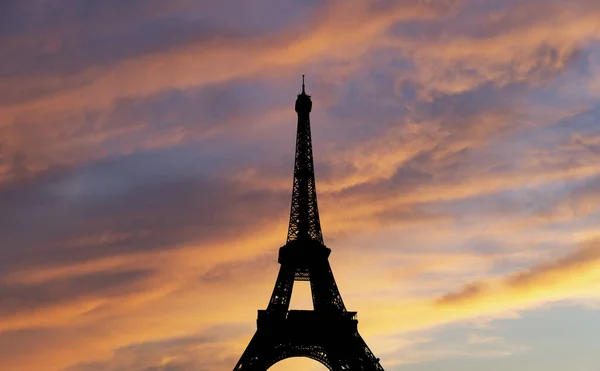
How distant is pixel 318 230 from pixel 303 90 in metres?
21.6

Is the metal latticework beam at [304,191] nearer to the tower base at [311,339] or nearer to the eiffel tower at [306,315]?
the eiffel tower at [306,315]

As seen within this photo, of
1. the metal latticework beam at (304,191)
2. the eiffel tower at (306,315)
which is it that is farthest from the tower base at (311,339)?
the metal latticework beam at (304,191)

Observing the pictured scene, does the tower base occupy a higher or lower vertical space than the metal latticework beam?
lower

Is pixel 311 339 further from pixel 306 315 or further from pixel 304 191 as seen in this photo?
pixel 304 191

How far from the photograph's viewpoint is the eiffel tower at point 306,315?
111875mm

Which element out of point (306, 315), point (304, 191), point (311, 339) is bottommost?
point (311, 339)

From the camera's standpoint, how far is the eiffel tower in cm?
11188

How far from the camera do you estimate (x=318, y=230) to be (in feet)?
385

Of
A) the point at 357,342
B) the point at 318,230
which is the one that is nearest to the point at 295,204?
the point at 318,230

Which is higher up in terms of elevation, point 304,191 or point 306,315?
point 304,191

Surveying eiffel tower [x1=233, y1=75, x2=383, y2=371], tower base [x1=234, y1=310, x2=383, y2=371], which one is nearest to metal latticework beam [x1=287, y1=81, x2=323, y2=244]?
eiffel tower [x1=233, y1=75, x2=383, y2=371]

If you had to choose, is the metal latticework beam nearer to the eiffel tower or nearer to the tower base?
the eiffel tower

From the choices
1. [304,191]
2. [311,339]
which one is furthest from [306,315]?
[304,191]

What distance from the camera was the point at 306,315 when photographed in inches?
4461
